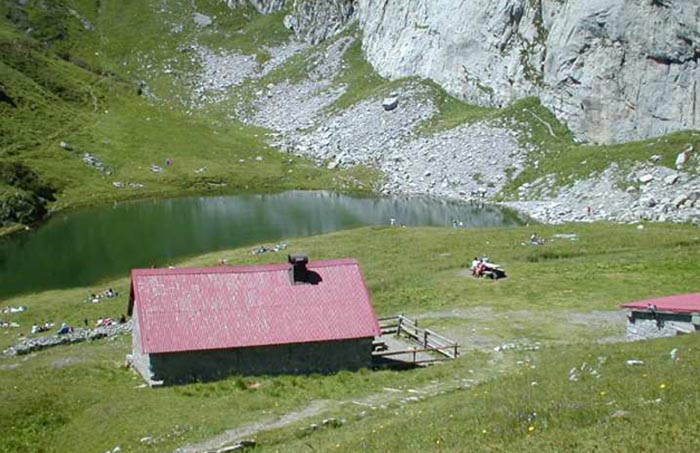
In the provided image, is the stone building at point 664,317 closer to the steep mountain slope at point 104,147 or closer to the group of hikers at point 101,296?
the group of hikers at point 101,296

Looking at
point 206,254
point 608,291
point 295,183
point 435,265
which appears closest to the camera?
point 608,291

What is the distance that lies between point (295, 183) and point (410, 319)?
305 ft

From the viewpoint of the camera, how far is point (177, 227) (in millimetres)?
106625

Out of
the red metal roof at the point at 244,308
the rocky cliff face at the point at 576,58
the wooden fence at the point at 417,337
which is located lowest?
the wooden fence at the point at 417,337

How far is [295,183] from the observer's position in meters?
144

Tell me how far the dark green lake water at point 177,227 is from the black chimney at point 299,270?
4035 centimetres

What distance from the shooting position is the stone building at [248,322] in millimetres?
39031

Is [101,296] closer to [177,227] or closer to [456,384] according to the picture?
[456,384]

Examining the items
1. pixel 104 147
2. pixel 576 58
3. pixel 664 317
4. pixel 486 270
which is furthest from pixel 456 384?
pixel 104 147

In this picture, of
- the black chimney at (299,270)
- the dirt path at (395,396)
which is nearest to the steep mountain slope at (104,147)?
the black chimney at (299,270)

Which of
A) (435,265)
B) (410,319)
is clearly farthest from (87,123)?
(410,319)

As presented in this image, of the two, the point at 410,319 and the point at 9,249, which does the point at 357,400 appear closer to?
the point at 410,319

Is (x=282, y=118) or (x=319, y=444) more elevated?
(x=282, y=118)

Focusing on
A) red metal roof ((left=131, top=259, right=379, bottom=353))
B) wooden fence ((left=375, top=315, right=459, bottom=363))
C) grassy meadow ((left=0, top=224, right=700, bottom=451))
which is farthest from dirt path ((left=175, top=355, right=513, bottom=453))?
red metal roof ((left=131, top=259, right=379, bottom=353))
